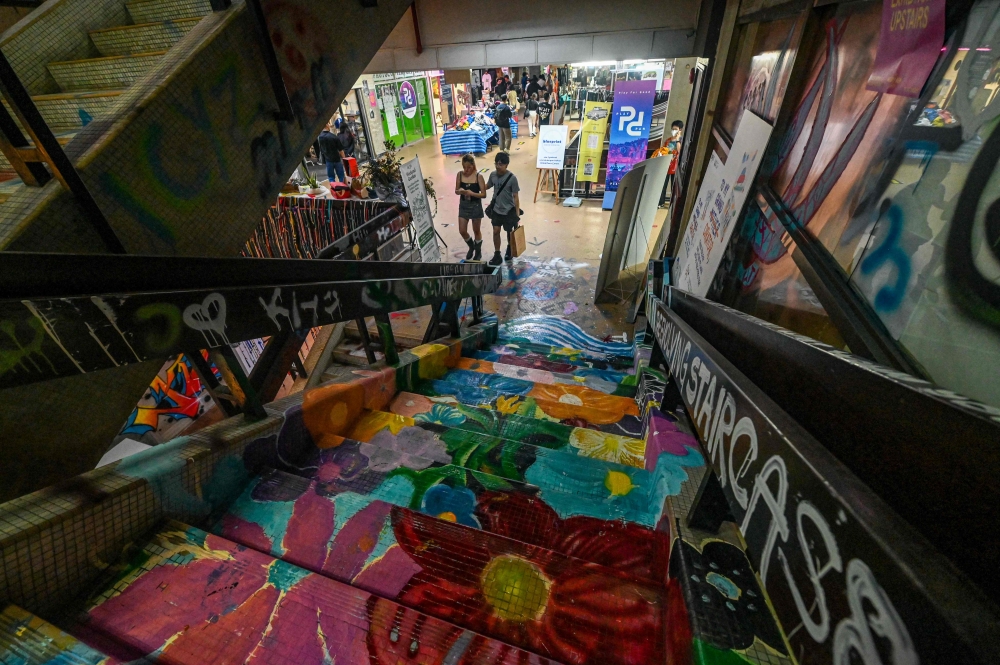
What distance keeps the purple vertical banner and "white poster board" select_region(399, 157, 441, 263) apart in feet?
11.7

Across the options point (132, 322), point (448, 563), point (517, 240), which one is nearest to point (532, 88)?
point (517, 240)

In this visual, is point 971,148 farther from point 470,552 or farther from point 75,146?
point 75,146

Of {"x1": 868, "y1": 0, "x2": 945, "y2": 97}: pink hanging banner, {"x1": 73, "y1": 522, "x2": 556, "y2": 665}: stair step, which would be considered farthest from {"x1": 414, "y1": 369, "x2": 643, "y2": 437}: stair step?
{"x1": 868, "y1": 0, "x2": 945, "y2": 97}: pink hanging banner

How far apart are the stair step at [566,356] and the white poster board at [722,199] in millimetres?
1288

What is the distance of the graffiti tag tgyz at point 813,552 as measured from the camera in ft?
1.16

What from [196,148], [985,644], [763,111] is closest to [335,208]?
[196,148]

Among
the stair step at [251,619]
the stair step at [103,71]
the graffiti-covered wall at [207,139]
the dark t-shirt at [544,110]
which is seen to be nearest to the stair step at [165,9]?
the stair step at [103,71]

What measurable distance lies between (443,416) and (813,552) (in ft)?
5.82

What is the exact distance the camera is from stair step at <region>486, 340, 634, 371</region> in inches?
153

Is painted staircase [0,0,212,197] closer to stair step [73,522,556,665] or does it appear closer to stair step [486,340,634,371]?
stair step [73,522,556,665]

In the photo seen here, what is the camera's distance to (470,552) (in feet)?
3.80

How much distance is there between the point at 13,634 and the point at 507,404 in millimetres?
1951

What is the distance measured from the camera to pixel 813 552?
1.54 feet

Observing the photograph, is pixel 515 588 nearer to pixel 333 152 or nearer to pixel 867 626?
pixel 867 626
